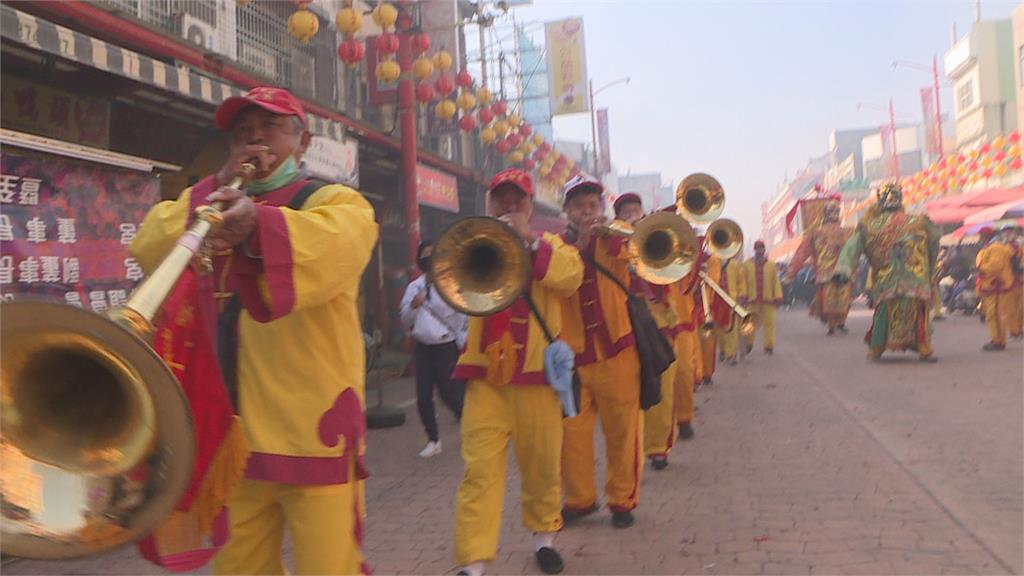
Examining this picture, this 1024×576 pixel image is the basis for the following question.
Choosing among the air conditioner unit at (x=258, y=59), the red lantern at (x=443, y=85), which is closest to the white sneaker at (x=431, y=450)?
the air conditioner unit at (x=258, y=59)

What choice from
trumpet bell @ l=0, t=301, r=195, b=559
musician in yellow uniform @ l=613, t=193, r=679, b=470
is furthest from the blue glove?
trumpet bell @ l=0, t=301, r=195, b=559

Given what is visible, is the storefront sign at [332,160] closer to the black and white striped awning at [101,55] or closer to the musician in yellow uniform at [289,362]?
the black and white striped awning at [101,55]

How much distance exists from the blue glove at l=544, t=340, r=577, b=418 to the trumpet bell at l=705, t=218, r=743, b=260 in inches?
223

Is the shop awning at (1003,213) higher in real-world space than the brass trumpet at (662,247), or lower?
higher

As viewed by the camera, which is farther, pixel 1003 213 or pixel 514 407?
pixel 1003 213

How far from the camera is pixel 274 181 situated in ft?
7.81

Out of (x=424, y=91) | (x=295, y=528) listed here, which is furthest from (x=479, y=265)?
(x=424, y=91)

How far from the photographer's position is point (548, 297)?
3.94 meters

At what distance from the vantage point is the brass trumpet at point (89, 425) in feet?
5.29

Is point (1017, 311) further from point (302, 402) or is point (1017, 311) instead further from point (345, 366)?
point (302, 402)

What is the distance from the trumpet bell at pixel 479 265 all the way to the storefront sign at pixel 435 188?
27.2ft

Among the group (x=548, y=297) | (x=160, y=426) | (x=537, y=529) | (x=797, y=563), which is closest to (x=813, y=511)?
(x=797, y=563)

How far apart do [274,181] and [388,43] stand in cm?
910

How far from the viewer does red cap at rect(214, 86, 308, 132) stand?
231 centimetres
